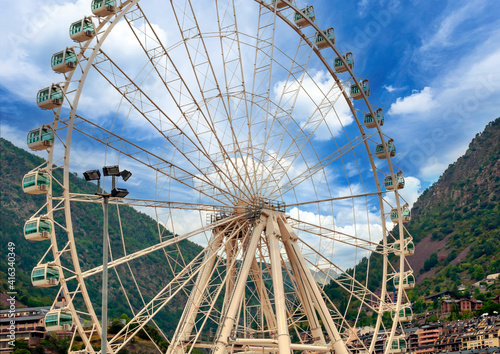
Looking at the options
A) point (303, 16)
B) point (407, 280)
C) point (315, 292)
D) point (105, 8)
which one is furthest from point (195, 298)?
point (303, 16)

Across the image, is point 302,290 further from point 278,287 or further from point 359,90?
point 359,90

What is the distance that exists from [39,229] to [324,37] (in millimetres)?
27825

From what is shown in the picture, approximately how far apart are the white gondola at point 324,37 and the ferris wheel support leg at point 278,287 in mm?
15172

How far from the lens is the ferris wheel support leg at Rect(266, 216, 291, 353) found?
42781 mm

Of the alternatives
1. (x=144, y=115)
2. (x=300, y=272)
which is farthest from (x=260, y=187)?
(x=144, y=115)

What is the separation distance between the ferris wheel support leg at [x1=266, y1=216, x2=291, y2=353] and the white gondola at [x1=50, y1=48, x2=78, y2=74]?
18600 mm

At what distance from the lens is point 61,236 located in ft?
577

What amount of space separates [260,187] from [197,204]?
5.17 m

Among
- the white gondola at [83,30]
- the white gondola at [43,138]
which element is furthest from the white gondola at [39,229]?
the white gondola at [83,30]

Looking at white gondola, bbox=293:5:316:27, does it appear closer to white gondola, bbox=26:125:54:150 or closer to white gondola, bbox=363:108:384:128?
white gondola, bbox=363:108:384:128

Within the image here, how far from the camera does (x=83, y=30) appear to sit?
134 ft

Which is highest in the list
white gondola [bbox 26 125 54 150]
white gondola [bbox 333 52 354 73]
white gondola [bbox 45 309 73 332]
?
white gondola [bbox 333 52 354 73]

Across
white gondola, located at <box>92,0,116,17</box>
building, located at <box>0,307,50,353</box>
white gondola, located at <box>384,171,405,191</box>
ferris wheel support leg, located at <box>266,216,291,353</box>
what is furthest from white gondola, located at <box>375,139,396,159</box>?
building, located at <box>0,307,50,353</box>

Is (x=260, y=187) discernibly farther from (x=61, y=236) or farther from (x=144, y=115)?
(x=61, y=236)
